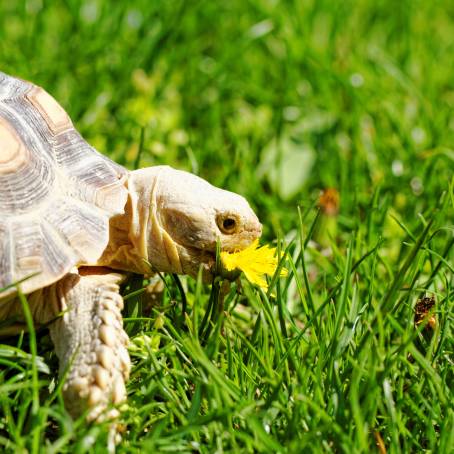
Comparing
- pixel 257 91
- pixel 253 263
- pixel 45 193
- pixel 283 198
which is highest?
pixel 45 193

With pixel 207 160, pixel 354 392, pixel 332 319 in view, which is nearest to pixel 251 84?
pixel 207 160

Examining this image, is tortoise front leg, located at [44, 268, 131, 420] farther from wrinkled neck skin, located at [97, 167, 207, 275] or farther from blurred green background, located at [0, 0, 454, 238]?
blurred green background, located at [0, 0, 454, 238]

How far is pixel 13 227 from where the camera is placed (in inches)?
94.0

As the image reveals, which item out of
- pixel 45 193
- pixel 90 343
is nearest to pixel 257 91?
pixel 45 193

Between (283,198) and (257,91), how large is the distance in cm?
92

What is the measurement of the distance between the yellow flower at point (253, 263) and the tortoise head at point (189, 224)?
0.19 ft

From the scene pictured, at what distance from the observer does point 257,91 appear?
4.58 metres

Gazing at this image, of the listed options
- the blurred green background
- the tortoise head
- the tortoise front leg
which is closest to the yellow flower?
the tortoise head

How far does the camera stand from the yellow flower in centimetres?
251

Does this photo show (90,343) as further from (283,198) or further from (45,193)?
(283,198)

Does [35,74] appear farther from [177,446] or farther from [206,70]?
[177,446]

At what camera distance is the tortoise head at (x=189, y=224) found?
2572 millimetres

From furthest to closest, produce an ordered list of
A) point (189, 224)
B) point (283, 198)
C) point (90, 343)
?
point (283, 198)
point (189, 224)
point (90, 343)

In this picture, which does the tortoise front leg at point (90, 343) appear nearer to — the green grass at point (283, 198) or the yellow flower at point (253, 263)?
the green grass at point (283, 198)
